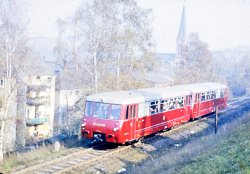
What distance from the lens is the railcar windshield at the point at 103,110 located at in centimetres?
1517

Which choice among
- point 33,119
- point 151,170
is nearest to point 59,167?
point 151,170

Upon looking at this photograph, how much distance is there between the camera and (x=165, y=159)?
13.4 meters

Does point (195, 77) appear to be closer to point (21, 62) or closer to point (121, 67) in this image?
point (121, 67)

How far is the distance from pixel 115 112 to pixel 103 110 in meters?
0.70

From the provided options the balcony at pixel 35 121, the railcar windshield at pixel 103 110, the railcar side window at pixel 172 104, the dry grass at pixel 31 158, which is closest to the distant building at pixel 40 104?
the balcony at pixel 35 121

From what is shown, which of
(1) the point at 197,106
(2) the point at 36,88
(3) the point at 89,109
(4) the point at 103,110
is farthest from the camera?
(2) the point at 36,88

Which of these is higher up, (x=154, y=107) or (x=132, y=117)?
(x=154, y=107)

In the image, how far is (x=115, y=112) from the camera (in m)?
15.2

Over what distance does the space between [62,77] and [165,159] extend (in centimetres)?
3155

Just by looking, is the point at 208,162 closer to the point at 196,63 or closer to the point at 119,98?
the point at 119,98

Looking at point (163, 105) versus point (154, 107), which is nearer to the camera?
point (154, 107)

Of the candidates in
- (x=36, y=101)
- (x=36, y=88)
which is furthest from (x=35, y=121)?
(x=36, y=88)

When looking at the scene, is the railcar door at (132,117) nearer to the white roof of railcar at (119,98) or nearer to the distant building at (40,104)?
the white roof of railcar at (119,98)

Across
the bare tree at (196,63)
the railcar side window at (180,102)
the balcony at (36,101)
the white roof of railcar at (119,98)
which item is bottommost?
the balcony at (36,101)
